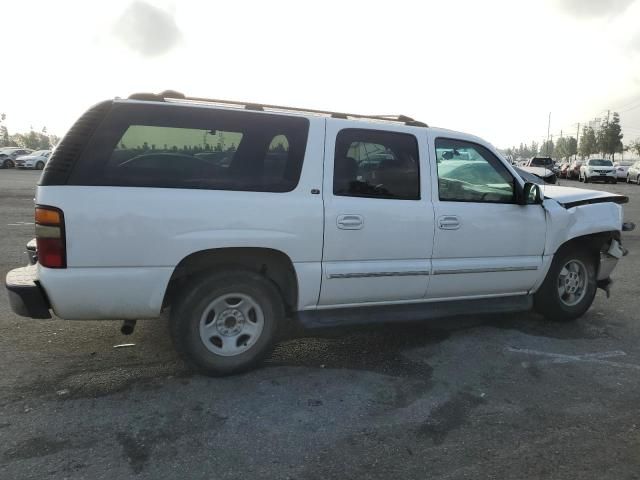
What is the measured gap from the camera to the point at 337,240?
3818 mm

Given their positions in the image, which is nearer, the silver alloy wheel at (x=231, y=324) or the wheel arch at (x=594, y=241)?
the silver alloy wheel at (x=231, y=324)

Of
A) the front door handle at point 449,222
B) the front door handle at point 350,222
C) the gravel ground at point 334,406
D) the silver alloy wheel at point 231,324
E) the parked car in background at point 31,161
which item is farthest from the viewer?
the parked car in background at point 31,161

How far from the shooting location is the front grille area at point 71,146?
3221 mm

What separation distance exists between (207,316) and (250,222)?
76 cm

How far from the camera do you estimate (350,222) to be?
151 inches

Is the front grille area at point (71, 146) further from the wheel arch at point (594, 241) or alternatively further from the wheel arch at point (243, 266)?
the wheel arch at point (594, 241)

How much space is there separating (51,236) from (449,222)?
9.67ft

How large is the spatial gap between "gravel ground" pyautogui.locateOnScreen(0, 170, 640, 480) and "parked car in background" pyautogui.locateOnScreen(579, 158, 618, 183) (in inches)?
1268

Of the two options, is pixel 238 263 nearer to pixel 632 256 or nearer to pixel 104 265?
pixel 104 265

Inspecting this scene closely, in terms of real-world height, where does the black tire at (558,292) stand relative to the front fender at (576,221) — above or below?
below

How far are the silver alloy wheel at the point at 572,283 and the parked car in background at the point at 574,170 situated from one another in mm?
36411

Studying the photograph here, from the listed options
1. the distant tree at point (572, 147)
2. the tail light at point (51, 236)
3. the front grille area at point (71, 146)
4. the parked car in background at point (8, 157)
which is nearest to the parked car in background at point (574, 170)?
the front grille area at point (71, 146)

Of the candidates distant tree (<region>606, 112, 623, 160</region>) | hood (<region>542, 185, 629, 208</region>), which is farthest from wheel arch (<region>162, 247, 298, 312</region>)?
distant tree (<region>606, 112, 623, 160</region>)

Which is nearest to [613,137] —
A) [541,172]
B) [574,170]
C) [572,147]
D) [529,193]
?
[572,147]
